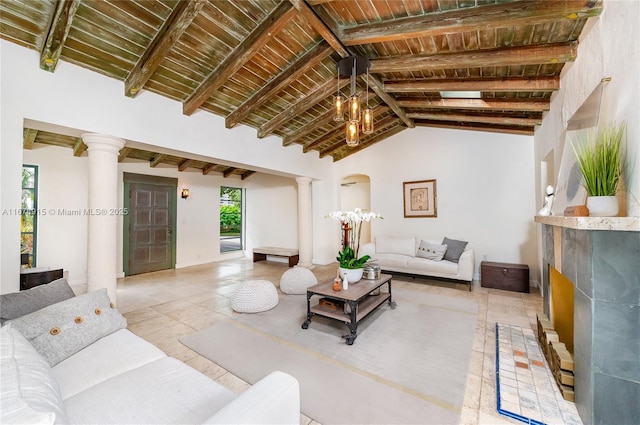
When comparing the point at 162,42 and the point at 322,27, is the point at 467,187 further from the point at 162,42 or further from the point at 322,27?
the point at 162,42

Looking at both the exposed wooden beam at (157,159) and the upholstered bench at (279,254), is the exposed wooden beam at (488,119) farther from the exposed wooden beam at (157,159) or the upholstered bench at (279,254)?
the exposed wooden beam at (157,159)

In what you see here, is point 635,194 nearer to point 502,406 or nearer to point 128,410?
point 502,406

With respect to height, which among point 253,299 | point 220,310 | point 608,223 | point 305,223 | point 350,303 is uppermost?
point 608,223

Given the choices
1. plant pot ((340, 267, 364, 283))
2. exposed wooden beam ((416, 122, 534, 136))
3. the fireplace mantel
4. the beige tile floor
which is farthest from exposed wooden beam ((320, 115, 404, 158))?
the fireplace mantel

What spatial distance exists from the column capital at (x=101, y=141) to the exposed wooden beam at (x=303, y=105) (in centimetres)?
228

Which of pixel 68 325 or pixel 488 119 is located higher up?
pixel 488 119

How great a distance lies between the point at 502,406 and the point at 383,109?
180 inches

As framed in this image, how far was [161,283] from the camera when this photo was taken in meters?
5.08

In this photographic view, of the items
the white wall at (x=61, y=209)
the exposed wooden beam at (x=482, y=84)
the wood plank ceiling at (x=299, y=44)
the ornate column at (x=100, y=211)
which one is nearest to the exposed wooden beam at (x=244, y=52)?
the wood plank ceiling at (x=299, y=44)

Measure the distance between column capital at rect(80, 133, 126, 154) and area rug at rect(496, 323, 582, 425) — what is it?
4.50m

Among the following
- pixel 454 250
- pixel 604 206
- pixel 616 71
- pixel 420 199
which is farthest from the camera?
pixel 420 199

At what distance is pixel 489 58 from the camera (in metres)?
2.80

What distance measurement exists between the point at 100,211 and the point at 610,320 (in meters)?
4.58

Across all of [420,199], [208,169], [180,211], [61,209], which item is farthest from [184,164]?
[420,199]
